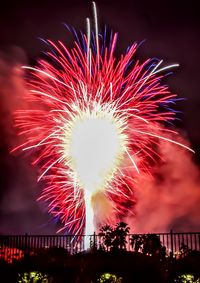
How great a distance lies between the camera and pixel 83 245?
74.0ft

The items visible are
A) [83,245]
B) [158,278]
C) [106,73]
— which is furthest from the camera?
[106,73]

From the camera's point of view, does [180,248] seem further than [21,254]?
No

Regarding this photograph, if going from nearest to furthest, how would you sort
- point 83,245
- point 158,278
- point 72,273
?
1. point 158,278
2. point 72,273
3. point 83,245

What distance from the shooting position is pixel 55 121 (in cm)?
2597

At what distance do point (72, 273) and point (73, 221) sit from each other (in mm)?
5263

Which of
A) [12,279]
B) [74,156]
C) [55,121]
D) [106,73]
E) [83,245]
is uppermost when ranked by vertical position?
[106,73]

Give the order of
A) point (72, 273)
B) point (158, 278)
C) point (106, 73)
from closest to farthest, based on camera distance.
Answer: point (158, 278) → point (72, 273) → point (106, 73)

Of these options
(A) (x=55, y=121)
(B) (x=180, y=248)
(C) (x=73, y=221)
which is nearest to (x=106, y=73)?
(A) (x=55, y=121)

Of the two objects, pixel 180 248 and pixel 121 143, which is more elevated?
pixel 121 143

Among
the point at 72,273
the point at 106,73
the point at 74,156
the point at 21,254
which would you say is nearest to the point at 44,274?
the point at 72,273

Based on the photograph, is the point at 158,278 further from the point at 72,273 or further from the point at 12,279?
the point at 12,279

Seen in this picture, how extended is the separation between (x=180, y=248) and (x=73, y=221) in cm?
719

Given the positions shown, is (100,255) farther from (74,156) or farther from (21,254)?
(74,156)

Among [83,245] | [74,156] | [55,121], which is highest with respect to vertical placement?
[55,121]
